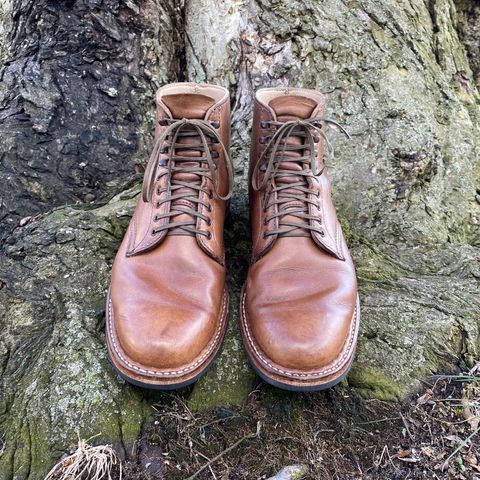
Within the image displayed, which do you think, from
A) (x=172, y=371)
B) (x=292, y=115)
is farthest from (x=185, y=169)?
(x=172, y=371)

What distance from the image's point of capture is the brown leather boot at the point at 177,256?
1.43 meters

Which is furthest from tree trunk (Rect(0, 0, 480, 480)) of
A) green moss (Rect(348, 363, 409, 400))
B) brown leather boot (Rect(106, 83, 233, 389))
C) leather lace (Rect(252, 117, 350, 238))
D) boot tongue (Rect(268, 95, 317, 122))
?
boot tongue (Rect(268, 95, 317, 122))

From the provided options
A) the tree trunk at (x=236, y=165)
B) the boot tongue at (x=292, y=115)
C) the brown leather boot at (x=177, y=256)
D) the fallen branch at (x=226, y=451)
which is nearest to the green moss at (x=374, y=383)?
the tree trunk at (x=236, y=165)

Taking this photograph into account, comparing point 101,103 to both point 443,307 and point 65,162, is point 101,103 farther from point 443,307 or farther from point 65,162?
point 443,307

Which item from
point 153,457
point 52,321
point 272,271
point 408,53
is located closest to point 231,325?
point 272,271

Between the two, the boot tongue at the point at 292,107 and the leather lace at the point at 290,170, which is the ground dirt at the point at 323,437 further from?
the boot tongue at the point at 292,107

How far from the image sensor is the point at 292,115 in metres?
1.90

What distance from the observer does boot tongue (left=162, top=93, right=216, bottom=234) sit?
1.82 meters

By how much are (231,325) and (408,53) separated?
1917 mm

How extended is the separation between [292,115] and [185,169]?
19.6 inches

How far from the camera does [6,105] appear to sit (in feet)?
7.59

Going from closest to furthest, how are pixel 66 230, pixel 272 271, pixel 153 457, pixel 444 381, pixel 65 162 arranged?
pixel 153 457 → pixel 444 381 → pixel 272 271 → pixel 66 230 → pixel 65 162

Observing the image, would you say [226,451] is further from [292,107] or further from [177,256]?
[292,107]

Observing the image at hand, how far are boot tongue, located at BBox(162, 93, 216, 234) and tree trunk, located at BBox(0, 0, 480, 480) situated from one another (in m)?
0.33
